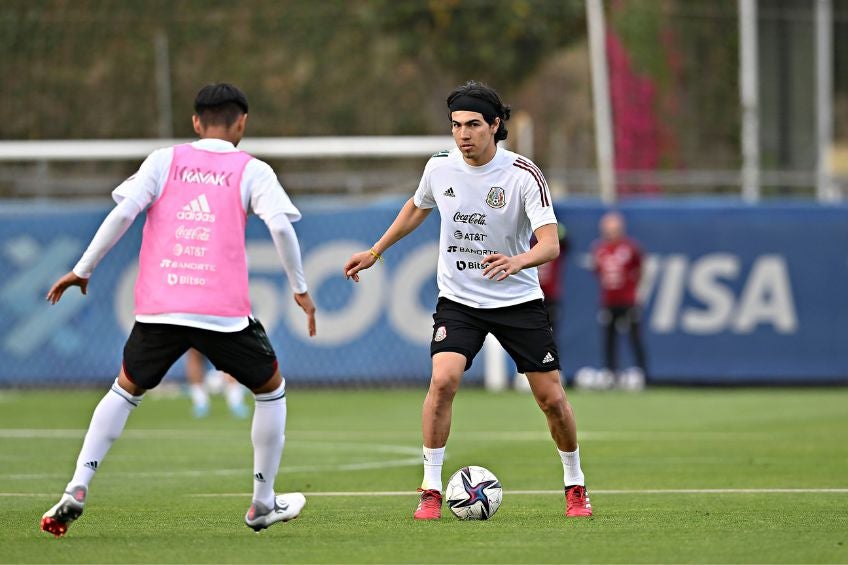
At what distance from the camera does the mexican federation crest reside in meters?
8.71

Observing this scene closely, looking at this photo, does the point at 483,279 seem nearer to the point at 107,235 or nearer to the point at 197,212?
the point at 197,212

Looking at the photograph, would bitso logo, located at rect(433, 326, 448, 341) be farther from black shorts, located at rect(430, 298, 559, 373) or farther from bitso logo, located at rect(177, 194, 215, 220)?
bitso logo, located at rect(177, 194, 215, 220)

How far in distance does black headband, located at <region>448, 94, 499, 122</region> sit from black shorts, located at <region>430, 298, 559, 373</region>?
1.01 metres

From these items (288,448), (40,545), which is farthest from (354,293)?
(40,545)

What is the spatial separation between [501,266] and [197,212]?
60.0 inches

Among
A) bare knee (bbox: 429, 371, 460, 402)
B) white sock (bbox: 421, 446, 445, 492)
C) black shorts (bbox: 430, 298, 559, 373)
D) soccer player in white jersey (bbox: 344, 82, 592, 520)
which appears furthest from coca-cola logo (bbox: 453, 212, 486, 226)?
white sock (bbox: 421, 446, 445, 492)

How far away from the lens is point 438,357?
8.71 meters

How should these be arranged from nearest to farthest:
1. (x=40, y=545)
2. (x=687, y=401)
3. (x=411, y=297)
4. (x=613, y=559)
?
(x=613, y=559) → (x=40, y=545) → (x=687, y=401) → (x=411, y=297)

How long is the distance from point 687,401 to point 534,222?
36.9 ft

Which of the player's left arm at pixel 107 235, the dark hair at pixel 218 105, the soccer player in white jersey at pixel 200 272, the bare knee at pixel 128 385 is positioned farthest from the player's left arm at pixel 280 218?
the bare knee at pixel 128 385

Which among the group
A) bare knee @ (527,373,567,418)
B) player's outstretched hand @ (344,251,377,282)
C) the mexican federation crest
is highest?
the mexican federation crest

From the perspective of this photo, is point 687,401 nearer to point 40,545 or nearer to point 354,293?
point 354,293

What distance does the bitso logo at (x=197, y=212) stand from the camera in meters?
7.73

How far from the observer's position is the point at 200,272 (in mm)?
7695
